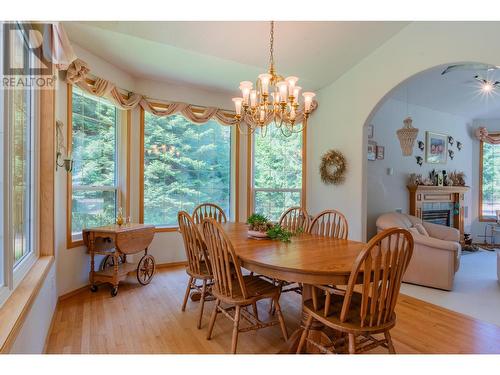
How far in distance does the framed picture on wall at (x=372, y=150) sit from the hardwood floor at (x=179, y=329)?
2398mm

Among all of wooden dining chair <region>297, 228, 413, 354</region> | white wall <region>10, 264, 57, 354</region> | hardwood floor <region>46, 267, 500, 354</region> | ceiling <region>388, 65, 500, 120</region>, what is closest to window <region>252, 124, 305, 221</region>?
ceiling <region>388, 65, 500, 120</region>

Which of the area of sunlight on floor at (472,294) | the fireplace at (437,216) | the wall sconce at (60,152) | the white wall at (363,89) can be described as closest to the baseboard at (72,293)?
the wall sconce at (60,152)

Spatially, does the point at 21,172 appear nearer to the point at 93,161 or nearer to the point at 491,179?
the point at 93,161

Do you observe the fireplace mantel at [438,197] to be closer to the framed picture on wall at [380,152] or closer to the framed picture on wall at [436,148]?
the framed picture on wall at [436,148]

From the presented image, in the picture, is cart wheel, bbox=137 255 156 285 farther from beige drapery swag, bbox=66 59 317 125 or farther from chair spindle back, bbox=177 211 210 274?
beige drapery swag, bbox=66 59 317 125

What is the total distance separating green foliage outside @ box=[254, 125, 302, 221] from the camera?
471 cm

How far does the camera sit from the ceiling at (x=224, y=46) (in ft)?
9.57

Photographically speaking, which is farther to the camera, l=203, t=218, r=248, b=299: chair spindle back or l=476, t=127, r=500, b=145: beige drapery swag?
l=476, t=127, r=500, b=145: beige drapery swag

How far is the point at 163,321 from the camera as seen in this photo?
2.51m

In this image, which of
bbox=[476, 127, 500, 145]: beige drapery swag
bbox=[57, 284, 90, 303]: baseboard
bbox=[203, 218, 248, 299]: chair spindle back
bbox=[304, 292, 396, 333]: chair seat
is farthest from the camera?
bbox=[476, 127, 500, 145]: beige drapery swag

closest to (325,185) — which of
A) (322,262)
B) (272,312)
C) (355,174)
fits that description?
(355,174)

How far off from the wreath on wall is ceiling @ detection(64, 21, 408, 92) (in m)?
1.15

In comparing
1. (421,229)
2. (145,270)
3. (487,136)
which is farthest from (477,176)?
(145,270)

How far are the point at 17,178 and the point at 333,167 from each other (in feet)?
12.0
